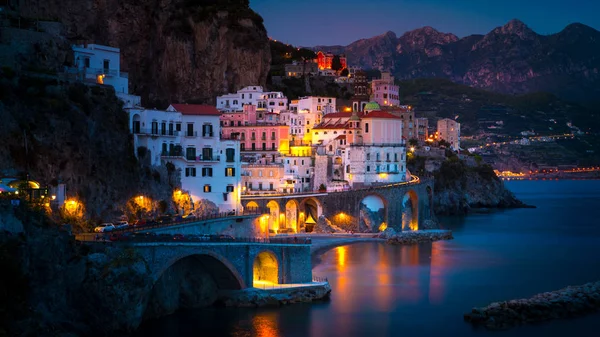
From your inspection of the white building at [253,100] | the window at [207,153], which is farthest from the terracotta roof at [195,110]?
the white building at [253,100]

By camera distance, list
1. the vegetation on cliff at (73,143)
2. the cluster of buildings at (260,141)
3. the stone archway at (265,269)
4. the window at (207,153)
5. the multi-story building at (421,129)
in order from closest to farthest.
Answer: the vegetation on cliff at (73,143) < the stone archway at (265,269) < the cluster of buildings at (260,141) < the window at (207,153) < the multi-story building at (421,129)

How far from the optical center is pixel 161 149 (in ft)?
181

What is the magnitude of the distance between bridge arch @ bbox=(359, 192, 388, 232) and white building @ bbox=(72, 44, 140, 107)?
26.2 meters

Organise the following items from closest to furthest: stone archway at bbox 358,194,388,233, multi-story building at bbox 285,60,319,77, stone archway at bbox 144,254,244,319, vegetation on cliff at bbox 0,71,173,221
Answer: stone archway at bbox 144,254,244,319, vegetation on cliff at bbox 0,71,173,221, stone archway at bbox 358,194,388,233, multi-story building at bbox 285,60,319,77

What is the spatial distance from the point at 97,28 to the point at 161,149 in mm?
26644

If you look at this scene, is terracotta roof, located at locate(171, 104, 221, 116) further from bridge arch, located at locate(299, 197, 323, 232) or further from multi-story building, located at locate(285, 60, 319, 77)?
multi-story building, located at locate(285, 60, 319, 77)

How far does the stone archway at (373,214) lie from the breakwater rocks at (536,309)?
95.7 feet

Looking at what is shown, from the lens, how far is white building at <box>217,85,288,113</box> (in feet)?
306

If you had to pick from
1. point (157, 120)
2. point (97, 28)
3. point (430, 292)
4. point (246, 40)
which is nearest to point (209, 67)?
point (246, 40)

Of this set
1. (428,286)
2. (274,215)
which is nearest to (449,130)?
(274,215)

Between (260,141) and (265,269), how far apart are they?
1706 inches

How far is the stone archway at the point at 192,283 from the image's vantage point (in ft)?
134

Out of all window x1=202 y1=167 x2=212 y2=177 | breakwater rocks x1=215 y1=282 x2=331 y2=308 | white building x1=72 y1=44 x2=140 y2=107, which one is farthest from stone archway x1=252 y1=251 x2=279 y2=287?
white building x1=72 y1=44 x2=140 y2=107

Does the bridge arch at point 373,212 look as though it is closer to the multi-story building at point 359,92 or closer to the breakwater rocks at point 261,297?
the multi-story building at point 359,92
